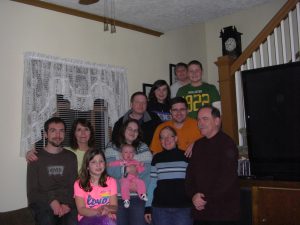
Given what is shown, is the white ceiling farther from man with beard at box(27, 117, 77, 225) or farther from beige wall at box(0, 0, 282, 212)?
man with beard at box(27, 117, 77, 225)

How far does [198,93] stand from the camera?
3.54 m

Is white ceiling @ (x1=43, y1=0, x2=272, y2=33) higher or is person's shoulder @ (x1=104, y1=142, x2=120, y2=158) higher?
white ceiling @ (x1=43, y1=0, x2=272, y2=33)

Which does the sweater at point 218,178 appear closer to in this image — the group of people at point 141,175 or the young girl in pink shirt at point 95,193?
the group of people at point 141,175

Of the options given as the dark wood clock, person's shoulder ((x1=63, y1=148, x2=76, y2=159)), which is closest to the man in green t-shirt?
person's shoulder ((x1=63, y1=148, x2=76, y2=159))

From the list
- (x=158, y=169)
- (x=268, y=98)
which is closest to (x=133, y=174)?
(x=158, y=169)

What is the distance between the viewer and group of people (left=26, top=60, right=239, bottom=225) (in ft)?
7.99

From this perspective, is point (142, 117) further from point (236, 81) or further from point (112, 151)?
point (236, 81)

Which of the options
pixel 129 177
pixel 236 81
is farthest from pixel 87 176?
pixel 236 81

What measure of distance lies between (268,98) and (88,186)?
1.52 m

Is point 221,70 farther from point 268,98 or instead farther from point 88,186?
point 88,186

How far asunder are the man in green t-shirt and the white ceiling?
1064mm

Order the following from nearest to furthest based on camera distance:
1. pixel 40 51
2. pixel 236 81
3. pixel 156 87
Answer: pixel 236 81
pixel 156 87
pixel 40 51

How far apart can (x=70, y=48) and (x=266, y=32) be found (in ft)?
7.14

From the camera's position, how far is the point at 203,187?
2467mm
